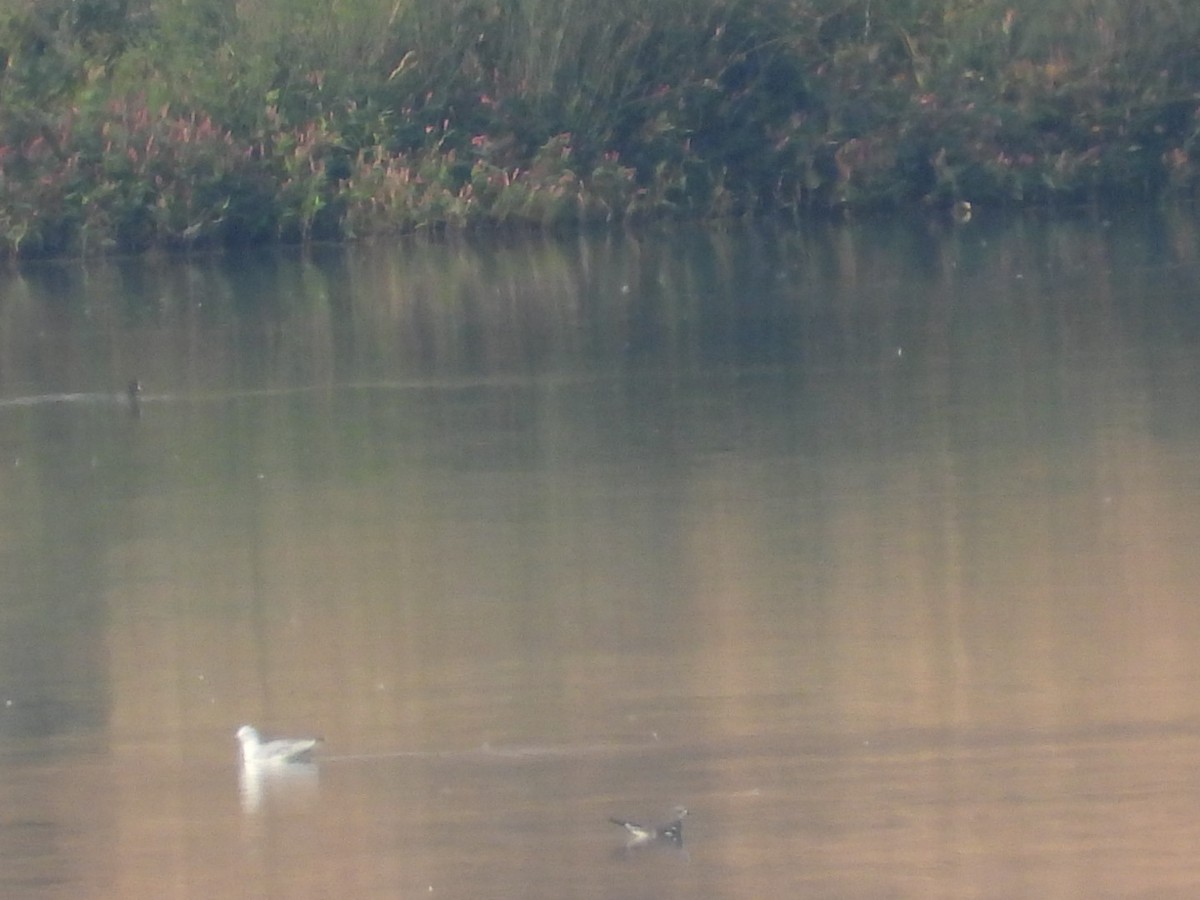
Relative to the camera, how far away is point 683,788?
7.03m

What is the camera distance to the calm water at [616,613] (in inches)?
262

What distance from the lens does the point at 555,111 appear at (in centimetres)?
2866

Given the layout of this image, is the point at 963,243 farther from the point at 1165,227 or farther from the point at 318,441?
the point at 318,441

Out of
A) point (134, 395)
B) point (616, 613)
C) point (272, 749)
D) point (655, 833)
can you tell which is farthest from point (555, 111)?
point (655, 833)

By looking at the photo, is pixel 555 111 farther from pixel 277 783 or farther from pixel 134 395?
pixel 277 783

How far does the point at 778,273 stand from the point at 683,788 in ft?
48.4

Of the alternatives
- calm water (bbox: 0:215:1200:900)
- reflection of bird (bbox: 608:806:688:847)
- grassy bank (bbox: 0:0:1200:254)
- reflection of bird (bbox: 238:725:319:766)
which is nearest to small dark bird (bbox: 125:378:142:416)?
calm water (bbox: 0:215:1200:900)

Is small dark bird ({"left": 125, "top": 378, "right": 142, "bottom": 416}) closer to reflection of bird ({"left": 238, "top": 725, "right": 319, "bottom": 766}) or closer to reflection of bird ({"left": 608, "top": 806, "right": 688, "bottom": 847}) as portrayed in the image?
reflection of bird ({"left": 238, "top": 725, "right": 319, "bottom": 766})

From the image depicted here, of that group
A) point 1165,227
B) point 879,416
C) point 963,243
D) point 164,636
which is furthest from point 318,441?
point 1165,227

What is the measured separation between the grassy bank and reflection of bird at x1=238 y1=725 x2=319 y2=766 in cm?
1968

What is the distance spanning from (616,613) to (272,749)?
1867 mm

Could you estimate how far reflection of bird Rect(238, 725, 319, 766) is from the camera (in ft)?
24.1

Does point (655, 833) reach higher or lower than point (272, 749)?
lower

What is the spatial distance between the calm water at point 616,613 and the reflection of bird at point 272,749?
0.07 meters
